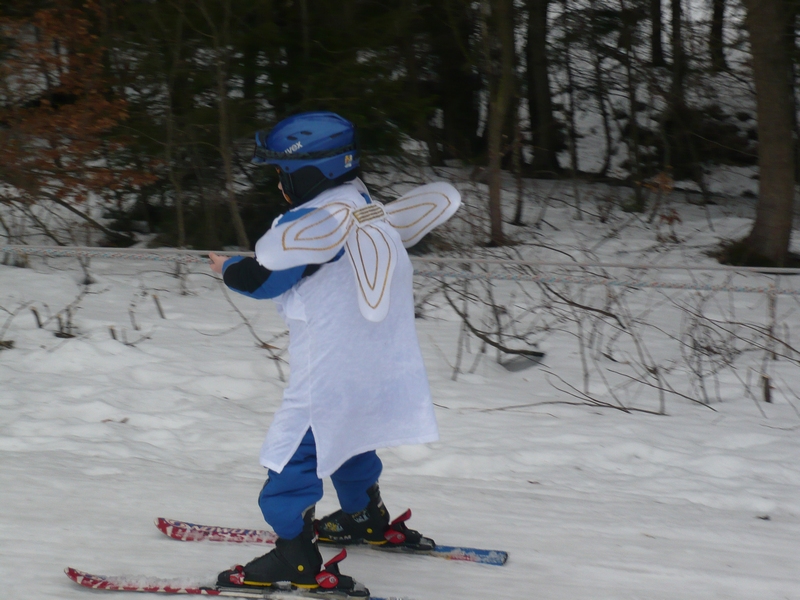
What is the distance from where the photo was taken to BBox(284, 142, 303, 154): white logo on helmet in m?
2.39

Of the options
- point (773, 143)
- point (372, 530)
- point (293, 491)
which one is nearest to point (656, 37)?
point (773, 143)

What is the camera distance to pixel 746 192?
485 inches

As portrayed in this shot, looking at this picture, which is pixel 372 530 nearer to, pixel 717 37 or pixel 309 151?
pixel 309 151

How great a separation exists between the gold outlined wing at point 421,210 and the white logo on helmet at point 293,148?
41cm

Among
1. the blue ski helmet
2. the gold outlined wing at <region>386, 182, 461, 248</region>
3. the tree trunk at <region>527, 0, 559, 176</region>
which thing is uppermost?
the tree trunk at <region>527, 0, 559, 176</region>

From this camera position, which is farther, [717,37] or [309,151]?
→ [717,37]

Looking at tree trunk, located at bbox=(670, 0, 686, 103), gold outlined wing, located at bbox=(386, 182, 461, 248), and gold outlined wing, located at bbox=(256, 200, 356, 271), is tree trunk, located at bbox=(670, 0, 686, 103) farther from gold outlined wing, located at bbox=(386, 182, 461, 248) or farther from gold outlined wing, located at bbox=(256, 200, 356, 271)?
gold outlined wing, located at bbox=(256, 200, 356, 271)

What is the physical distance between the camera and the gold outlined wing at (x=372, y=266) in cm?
234

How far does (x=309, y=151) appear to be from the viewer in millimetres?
2398

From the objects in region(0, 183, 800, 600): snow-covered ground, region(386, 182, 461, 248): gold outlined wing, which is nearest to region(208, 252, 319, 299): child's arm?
region(386, 182, 461, 248): gold outlined wing

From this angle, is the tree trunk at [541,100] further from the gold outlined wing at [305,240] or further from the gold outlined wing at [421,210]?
the gold outlined wing at [305,240]

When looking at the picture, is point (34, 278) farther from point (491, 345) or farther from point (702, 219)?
point (702, 219)

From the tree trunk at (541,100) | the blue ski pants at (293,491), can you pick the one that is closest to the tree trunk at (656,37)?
the tree trunk at (541,100)

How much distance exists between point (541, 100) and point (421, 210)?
10.7 metres
